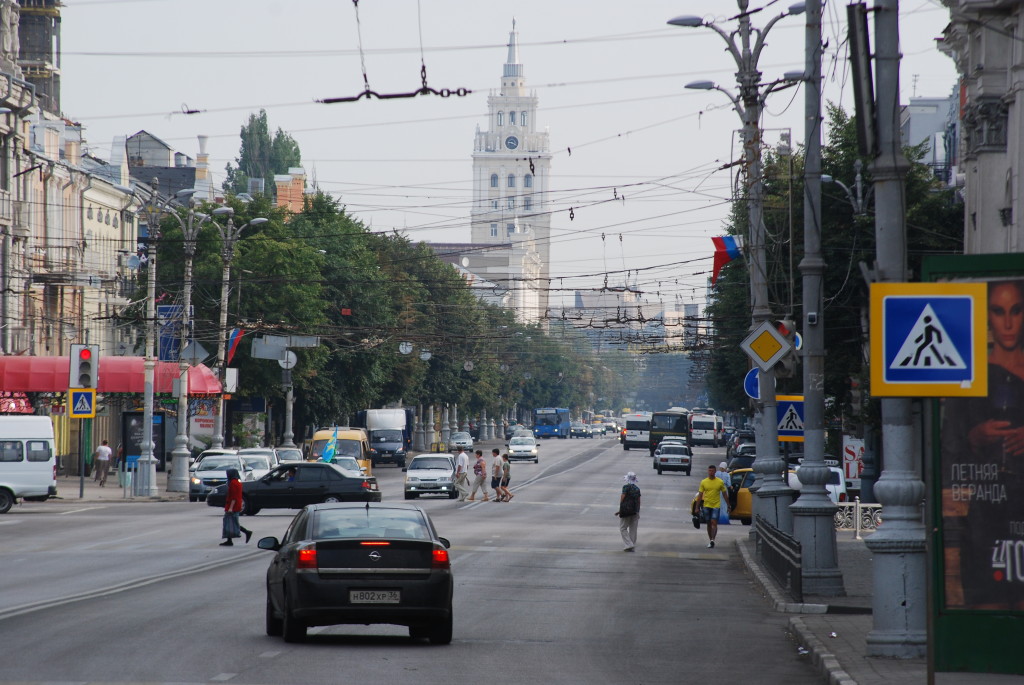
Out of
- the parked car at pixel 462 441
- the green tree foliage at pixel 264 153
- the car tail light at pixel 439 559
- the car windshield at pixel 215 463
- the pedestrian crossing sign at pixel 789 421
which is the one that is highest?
the green tree foliage at pixel 264 153

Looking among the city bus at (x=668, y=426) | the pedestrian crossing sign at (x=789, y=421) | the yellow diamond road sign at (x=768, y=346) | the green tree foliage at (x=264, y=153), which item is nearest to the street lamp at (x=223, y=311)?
the pedestrian crossing sign at (x=789, y=421)

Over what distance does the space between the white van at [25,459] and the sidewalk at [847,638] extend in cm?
2400

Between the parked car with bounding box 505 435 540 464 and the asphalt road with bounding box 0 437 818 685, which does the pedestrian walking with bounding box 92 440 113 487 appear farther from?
the parked car with bounding box 505 435 540 464

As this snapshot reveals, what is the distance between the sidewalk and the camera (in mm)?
11984

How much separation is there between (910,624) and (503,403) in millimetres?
126934

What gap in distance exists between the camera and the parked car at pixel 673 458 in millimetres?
85750

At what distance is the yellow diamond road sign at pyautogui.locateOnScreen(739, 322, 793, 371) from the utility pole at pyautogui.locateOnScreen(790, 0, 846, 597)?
3.00 meters

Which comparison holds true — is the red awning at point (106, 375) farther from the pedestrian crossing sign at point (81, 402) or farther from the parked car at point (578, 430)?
the parked car at point (578, 430)

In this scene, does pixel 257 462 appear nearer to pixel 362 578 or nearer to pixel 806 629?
pixel 806 629

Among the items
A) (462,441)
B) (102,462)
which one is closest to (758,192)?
(102,462)

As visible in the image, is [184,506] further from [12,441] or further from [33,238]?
[33,238]

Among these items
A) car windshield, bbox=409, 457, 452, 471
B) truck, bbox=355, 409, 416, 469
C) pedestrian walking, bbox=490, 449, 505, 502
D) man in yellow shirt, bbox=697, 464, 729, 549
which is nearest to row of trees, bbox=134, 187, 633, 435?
truck, bbox=355, 409, 416, 469

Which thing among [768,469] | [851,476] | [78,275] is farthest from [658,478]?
[768,469]

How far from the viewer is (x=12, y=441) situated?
4394 centimetres
